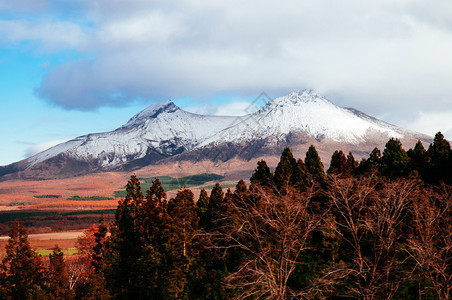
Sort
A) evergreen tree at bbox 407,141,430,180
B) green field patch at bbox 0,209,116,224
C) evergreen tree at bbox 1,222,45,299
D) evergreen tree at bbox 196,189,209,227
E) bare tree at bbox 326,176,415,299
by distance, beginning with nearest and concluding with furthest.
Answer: bare tree at bbox 326,176,415,299, evergreen tree at bbox 1,222,45,299, evergreen tree at bbox 407,141,430,180, evergreen tree at bbox 196,189,209,227, green field patch at bbox 0,209,116,224

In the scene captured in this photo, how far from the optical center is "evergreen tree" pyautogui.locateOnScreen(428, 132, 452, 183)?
3781cm

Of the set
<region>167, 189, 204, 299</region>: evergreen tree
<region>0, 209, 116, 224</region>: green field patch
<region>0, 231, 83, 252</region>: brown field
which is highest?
<region>167, 189, 204, 299</region>: evergreen tree

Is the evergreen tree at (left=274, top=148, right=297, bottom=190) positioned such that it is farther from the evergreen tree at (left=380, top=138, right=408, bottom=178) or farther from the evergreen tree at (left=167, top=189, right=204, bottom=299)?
the evergreen tree at (left=167, top=189, right=204, bottom=299)

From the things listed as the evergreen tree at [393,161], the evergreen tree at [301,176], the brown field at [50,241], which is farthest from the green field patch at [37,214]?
the evergreen tree at [393,161]

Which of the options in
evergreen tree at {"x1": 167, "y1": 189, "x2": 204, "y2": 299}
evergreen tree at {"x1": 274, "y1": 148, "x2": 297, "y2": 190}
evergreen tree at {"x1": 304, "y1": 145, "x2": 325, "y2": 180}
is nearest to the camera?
evergreen tree at {"x1": 167, "y1": 189, "x2": 204, "y2": 299}

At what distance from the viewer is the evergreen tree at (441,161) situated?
124ft

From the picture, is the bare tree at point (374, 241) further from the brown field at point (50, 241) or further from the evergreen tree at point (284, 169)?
the brown field at point (50, 241)

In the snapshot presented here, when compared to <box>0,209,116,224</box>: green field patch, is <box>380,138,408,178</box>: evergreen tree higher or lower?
higher

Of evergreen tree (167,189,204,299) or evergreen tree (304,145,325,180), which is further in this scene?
evergreen tree (304,145,325,180)

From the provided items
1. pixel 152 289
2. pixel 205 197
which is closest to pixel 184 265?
pixel 152 289

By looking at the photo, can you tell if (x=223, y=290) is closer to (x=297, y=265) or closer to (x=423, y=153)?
(x=297, y=265)

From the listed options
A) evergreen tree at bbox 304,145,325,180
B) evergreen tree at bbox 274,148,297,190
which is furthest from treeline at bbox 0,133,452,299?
evergreen tree at bbox 304,145,325,180

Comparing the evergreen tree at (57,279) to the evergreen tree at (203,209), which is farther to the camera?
the evergreen tree at (203,209)

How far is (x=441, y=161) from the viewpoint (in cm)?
3881
